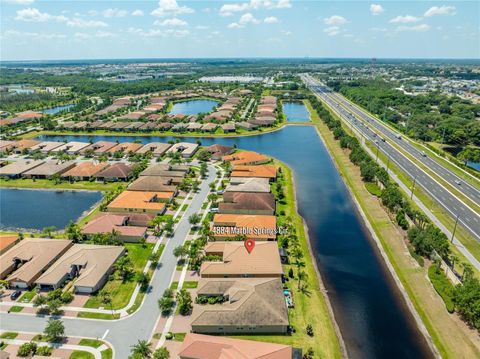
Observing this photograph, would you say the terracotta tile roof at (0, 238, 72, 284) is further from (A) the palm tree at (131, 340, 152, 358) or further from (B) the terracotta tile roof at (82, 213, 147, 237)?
(A) the palm tree at (131, 340, 152, 358)

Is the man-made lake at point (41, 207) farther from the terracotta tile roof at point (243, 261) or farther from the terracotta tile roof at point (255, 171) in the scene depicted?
the terracotta tile roof at point (255, 171)

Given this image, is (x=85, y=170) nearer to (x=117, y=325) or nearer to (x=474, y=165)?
(x=117, y=325)

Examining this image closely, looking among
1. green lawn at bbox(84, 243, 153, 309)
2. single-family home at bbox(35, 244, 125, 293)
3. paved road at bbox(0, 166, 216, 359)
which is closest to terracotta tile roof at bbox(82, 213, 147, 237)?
green lawn at bbox(84, 243, 153, 309)

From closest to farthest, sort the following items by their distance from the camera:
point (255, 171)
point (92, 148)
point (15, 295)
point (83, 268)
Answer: point (15, 295)
point (83, 268)
point (255, 171)
point (92, 148)

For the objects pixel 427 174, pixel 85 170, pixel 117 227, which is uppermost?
pixel 85 170

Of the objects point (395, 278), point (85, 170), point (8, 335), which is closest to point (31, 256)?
point (8, 335)

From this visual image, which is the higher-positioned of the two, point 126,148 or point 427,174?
point 126,148

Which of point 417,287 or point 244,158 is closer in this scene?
point 417,287
